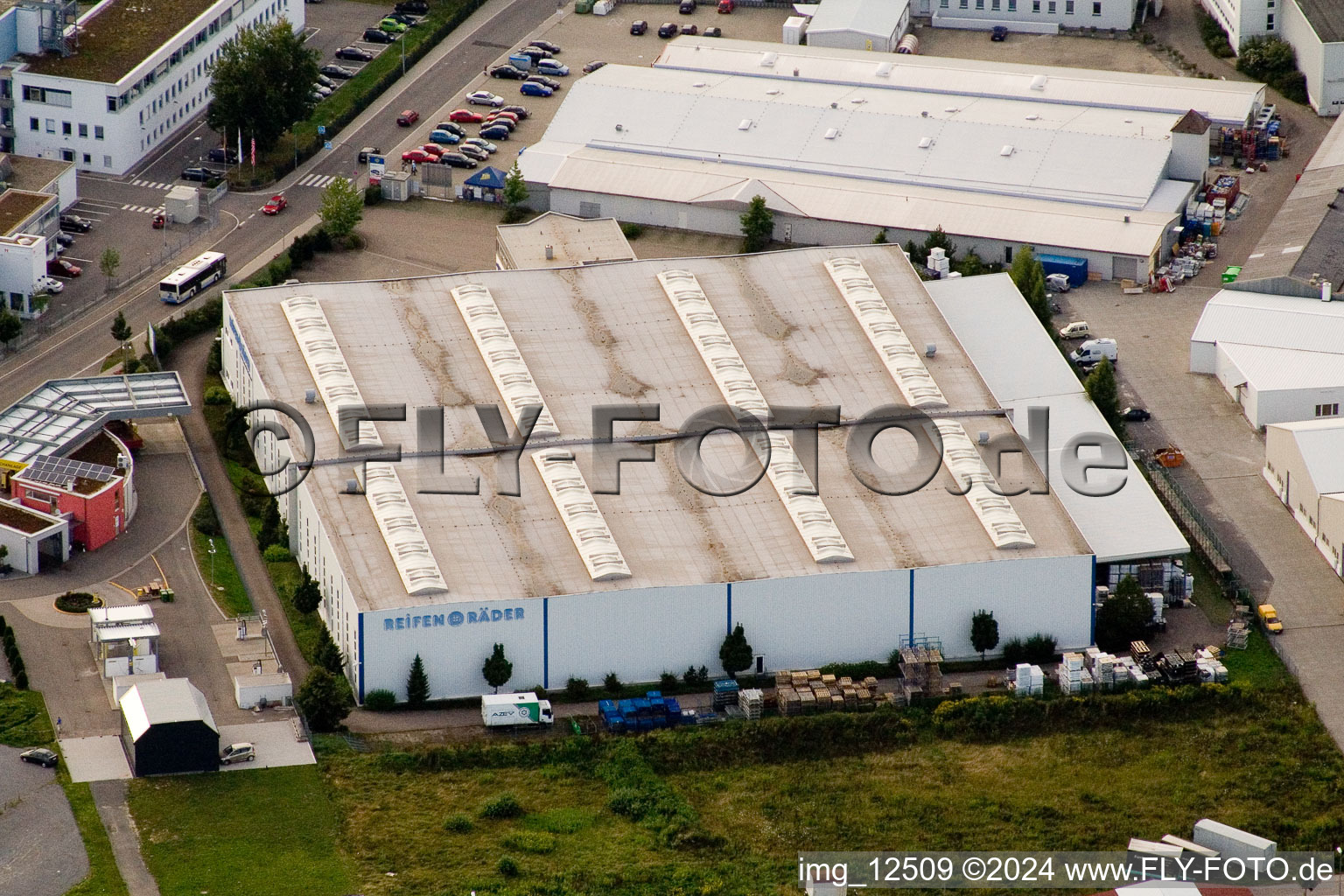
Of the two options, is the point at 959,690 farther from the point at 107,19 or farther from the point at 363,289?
the point at 107,19

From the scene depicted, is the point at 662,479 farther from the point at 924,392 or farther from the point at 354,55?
the point at 354,55

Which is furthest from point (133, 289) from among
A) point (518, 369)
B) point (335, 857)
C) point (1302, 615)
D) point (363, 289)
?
point (1302, 615)

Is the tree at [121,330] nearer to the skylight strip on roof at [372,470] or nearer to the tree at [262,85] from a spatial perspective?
the skylight strip on roof at [372,470]

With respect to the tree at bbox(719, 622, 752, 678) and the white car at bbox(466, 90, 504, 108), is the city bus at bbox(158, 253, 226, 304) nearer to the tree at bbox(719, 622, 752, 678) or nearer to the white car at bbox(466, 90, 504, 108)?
the white car at bbox(466, 90, 504, 108)

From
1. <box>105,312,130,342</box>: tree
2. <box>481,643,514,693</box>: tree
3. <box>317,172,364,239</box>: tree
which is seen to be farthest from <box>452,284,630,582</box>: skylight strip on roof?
<box>317,172,364,239</box>: tree

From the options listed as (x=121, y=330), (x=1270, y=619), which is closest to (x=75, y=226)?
(x=121, y=330)

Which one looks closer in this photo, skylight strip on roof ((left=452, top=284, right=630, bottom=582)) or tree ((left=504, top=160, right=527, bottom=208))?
skylight strip on roof ((left=452, top=284, right=630, bottom=582))
